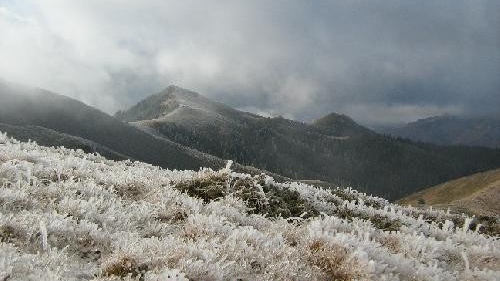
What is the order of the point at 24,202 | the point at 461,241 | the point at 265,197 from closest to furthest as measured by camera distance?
the point at 24,202, the point at 461,241, the point at 265,197

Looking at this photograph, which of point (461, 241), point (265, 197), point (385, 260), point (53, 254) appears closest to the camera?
point (53, 254)

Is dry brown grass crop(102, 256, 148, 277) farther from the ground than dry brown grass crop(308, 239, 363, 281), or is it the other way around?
dry brown grass crop(308, 239, 363, 281)

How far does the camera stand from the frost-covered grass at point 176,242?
5480 millimetres

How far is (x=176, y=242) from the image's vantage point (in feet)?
20.1

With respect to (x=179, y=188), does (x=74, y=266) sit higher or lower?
lower

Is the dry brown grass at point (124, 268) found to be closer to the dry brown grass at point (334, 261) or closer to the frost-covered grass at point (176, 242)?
the frost-covered grass at point (176, 242)

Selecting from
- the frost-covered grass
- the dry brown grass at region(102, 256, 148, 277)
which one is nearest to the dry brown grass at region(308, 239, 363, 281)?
the frost-covered grass

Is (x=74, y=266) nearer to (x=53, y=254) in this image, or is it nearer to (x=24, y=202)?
A: (x=53, y=254)

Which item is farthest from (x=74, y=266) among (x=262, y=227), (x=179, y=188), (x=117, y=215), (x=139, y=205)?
(x=179, y=188)

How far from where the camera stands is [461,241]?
922 centimetres

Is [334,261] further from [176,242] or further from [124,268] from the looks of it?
[124,268]

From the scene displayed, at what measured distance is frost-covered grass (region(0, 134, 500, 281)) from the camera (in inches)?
216

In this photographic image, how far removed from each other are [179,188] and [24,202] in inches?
149

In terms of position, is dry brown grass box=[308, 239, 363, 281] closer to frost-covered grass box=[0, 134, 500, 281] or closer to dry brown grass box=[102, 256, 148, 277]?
frost-covered grass box=[0, 134, 500, 281]
